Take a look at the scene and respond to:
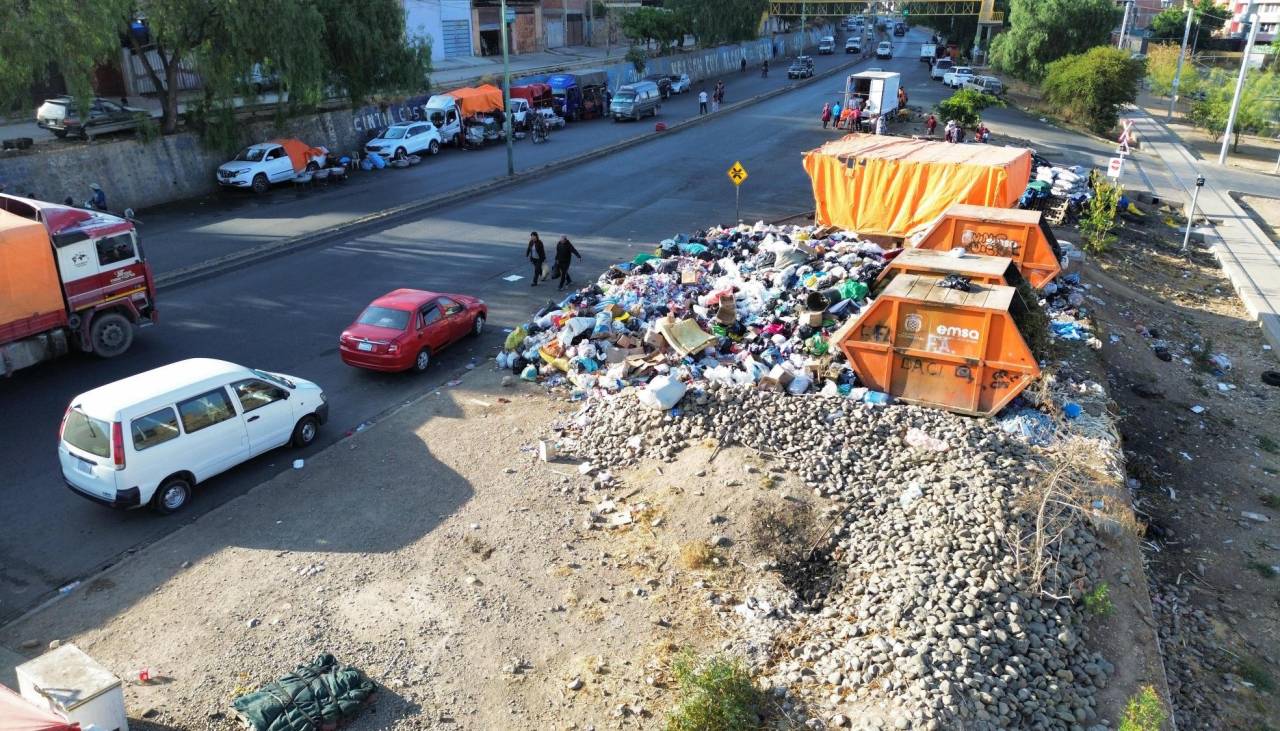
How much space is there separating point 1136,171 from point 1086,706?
34.7 metres

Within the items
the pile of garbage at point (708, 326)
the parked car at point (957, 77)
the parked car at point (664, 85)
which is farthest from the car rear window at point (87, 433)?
the parked car at point (957, 77)

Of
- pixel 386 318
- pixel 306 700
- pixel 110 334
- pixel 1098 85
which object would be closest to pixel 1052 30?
pixel 1098 85

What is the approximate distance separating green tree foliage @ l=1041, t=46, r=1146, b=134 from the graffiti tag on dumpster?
3416 centimetres

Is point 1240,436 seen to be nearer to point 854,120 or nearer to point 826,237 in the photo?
point 826,237

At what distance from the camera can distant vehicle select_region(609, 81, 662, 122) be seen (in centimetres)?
4394

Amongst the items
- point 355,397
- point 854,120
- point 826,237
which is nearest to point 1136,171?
point 854,120

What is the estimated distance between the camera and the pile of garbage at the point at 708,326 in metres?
13.5

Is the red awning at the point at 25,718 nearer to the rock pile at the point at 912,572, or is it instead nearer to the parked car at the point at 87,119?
the rock pile at the point at 912,572

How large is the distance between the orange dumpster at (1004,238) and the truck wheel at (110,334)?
49.9ft

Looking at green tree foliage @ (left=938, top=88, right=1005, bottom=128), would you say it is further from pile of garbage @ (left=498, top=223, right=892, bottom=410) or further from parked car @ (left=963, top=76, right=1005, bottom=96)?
pile of garbage @ (left=498, top=223, right=892, bottom=410)

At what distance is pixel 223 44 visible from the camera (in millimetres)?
28078

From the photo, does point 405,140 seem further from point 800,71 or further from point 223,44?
point 800,71

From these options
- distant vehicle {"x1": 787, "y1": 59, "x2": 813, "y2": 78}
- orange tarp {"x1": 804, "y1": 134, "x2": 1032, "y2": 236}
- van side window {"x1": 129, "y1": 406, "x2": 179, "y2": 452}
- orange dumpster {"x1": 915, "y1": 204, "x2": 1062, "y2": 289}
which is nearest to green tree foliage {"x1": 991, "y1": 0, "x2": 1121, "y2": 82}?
distant vehicle {"x1": 787, "y1": 59, "x2": 813, "y2": 78}

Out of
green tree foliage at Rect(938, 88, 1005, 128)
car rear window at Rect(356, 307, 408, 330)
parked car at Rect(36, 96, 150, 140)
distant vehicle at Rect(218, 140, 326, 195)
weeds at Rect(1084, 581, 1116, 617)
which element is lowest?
weeds at Rect(1084, 581, 1116, 617)
